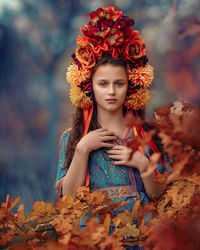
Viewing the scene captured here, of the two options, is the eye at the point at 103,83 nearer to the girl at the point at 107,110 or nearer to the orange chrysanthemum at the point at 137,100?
the girl at the point at 107,110

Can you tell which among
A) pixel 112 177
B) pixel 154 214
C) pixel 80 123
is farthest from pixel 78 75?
pixel 154 214

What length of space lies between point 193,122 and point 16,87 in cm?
173

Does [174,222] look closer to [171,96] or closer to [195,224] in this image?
[195,224]

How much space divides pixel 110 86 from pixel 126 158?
0.86 ft

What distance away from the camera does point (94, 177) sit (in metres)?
1.08

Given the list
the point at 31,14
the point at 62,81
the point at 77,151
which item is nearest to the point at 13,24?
the point at 31,14

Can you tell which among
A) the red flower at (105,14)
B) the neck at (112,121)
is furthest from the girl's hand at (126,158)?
the red flower at (105,14)

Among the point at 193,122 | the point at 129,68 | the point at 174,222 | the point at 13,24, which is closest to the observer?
the point at 193,122

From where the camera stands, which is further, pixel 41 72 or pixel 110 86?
pixel 41 72

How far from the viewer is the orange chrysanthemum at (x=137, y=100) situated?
3.89 feet

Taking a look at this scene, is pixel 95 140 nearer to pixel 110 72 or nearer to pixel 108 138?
pixel 108 138

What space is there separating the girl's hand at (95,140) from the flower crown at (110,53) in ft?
0.51

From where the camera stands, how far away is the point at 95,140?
1063mm

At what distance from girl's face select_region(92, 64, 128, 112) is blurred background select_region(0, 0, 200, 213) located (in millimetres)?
824
